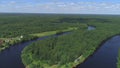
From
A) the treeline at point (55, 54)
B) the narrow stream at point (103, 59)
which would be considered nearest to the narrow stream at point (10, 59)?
the treeline at point (55, 54)

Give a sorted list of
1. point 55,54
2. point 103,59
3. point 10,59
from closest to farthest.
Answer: point 55,54
point 10,59
point 103,59

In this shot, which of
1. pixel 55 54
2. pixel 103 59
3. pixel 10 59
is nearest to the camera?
pixel 55 54

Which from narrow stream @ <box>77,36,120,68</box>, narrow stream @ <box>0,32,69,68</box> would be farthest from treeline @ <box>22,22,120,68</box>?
narrow stream @ <box>77,36,120,68</box>

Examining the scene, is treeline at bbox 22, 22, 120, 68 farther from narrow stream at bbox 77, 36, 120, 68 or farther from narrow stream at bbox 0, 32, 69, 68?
narrow stream at bbox 77, 36, 120, 68

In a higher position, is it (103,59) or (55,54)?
(55,54)

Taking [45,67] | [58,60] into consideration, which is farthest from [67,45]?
[45,67]

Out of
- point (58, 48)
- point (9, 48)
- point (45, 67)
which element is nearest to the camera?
point (45, 67)

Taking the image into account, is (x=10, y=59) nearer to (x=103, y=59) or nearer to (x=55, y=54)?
(x=55, y=54)

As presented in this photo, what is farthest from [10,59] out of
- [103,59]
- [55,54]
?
[103,59]

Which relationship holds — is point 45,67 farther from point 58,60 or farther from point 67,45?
point 67,45

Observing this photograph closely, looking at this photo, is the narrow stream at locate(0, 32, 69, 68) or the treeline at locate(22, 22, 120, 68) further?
the narrow stream at locate(0, 32, 69, 68)

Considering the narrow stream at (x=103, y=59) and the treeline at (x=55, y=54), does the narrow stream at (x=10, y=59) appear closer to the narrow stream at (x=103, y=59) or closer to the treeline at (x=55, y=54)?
the treeline at (x=55, y=54)
